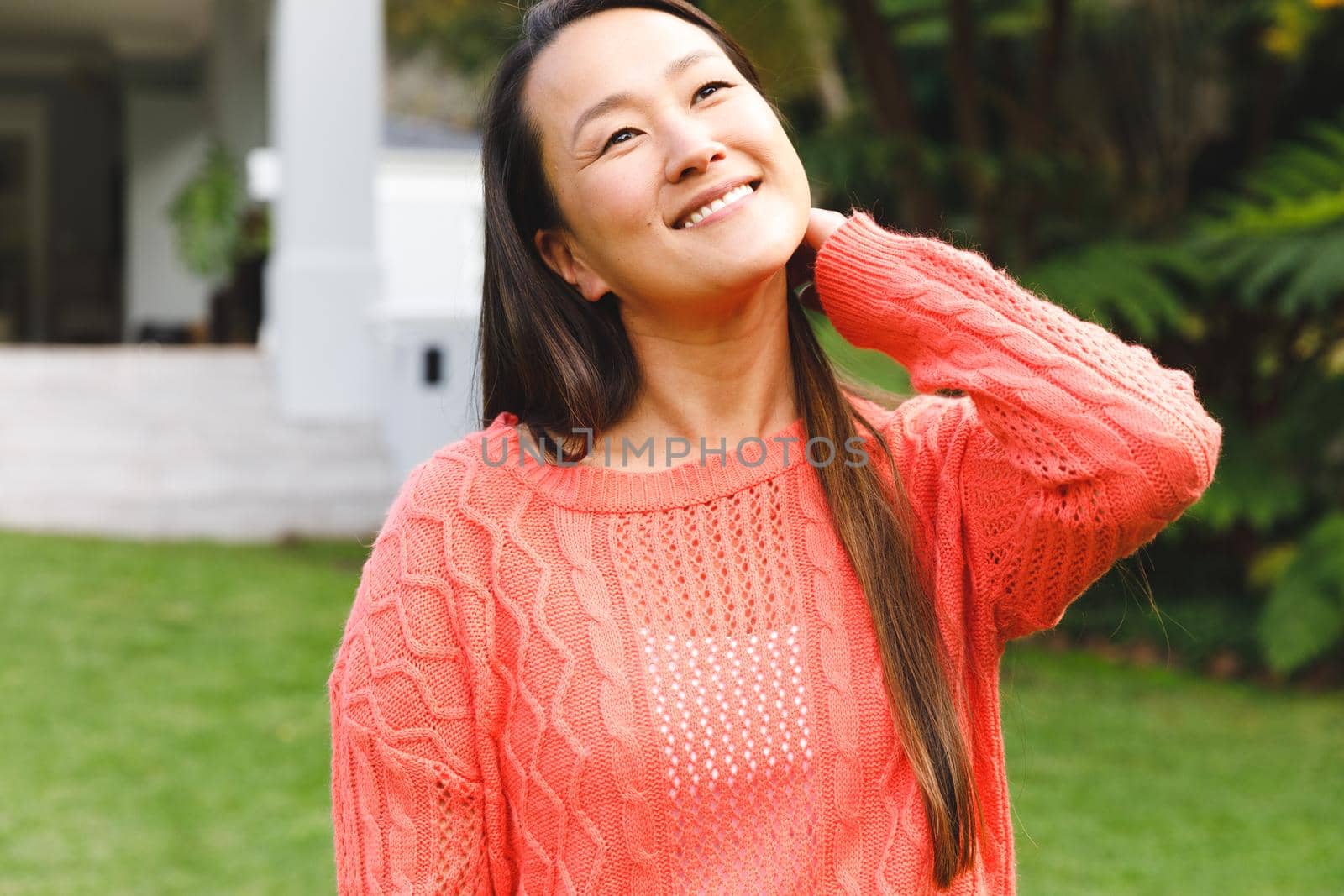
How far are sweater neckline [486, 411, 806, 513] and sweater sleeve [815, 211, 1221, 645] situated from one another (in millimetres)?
177

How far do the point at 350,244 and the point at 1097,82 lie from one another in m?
5.14

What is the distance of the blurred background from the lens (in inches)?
175

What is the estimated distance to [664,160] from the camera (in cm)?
153

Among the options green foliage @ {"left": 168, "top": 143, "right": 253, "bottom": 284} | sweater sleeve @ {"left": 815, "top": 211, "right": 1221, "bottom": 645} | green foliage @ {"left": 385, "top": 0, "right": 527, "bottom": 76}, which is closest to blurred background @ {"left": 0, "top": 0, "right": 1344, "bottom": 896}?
sweater sleeve @ {"left": 815, "top": 211, "right": 1221, "bottom": 645}

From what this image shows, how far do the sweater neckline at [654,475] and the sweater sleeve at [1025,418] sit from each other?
0.58 feet

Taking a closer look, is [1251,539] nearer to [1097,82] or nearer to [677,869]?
[1097,82]

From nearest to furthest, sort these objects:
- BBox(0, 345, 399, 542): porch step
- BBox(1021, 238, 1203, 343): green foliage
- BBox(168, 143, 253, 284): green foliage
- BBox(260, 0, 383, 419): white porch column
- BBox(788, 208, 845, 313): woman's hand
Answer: BBox(788, 208, 845, 313): woman's hand
BBox(1021, 238, 1203, 343): green foliage
BBox(0, 345, 399, 542): porch step
BBox(260, 0, 383, 419): white porch column
BBox(168, 143, 253, 284): green foliage

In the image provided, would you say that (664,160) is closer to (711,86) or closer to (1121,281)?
(711,86)

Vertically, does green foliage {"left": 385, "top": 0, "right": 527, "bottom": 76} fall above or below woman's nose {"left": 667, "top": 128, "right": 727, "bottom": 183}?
above

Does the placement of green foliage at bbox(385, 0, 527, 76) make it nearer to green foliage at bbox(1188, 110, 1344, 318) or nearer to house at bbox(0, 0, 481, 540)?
house at bbox(0, 0, 481, 540)

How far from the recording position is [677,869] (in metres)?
1.55

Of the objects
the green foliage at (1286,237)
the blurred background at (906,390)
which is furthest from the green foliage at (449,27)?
the green foliage at (1286,237)

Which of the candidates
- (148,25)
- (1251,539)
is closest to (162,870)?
(1251,539)

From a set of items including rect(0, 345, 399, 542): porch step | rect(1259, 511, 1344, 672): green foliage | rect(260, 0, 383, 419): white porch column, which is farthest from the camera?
rect(260, 0, 383, 419): white porch column
